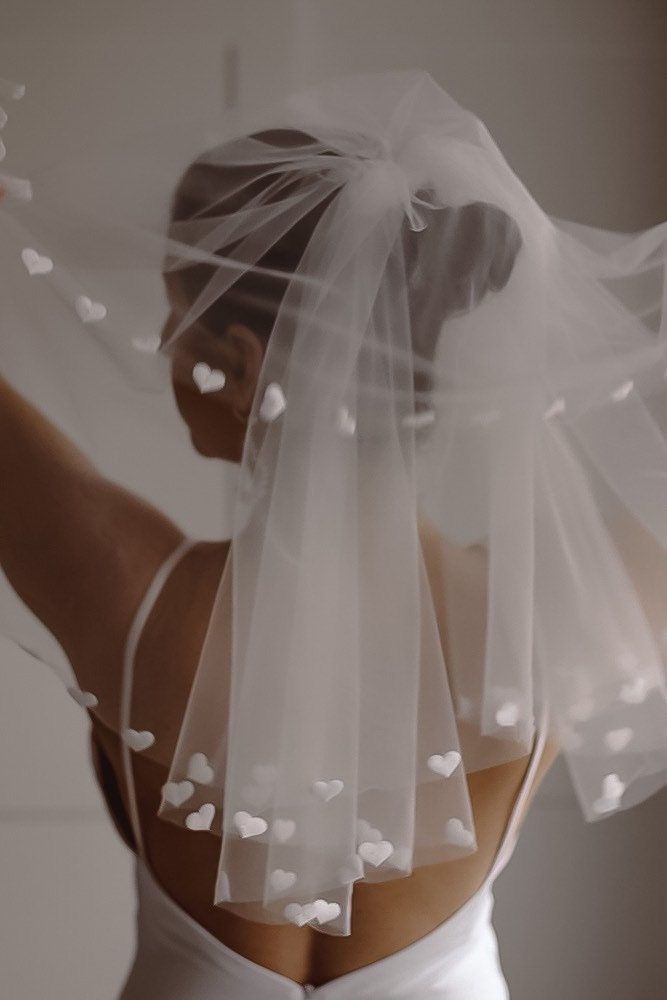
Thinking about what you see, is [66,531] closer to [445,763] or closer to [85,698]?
[85,698]

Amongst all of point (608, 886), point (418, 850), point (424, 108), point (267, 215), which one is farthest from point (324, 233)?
point (608, 886)

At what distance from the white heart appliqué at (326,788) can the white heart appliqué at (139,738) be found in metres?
0.11

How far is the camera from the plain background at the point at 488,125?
1.93 metres

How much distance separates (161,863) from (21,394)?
13.9 inches

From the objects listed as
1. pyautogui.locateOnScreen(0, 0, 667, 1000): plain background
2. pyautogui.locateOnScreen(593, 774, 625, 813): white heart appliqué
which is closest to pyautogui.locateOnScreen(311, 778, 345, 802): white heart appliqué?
pyautogui.locateOnScreen(593, 774, 625, 813): white heart appliqué

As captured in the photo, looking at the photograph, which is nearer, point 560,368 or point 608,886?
point 560,368

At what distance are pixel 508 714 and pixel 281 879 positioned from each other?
0.61 ft

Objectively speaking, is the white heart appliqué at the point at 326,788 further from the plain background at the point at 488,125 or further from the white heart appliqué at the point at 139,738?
the plain background at the point at 488,125

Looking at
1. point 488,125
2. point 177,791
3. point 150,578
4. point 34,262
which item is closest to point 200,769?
point 177,791

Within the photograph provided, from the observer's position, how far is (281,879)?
30.3 inches

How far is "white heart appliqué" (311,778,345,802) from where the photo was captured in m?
0.76

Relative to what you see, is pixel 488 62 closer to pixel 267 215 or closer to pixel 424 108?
pixel 424 108

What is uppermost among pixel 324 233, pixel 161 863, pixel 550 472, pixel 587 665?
pixel 324 233

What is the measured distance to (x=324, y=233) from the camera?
77 cm
